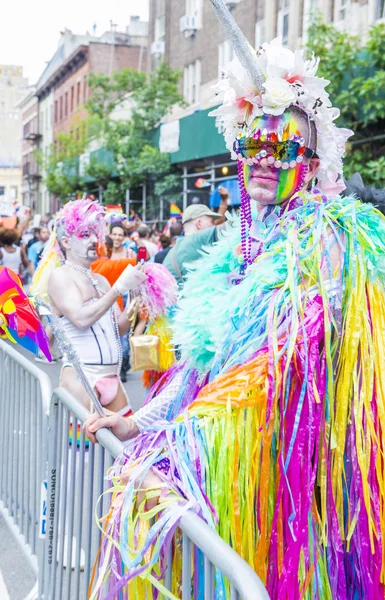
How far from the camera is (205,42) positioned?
20047 mm

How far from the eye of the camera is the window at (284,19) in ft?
50.1

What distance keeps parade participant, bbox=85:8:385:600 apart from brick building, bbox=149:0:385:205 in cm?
838

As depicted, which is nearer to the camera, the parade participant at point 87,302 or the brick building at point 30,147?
the parade participant at point 87,302

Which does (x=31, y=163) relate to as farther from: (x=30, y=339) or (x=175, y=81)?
(x=30, y=339)

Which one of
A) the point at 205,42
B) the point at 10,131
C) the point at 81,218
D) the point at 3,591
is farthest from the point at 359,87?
the point at 10,131

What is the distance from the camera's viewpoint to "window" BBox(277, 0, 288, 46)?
50.1 ft

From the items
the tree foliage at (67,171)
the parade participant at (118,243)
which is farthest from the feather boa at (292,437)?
the tree foliage at (67,171)

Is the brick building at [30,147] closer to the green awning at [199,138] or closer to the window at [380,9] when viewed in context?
the green awning at [199,138]

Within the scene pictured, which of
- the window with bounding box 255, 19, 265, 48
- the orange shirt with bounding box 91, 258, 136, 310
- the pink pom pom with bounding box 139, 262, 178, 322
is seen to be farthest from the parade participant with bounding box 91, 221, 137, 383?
the window with bounding box 255, 19, 265, 48

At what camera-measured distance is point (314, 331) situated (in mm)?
1768

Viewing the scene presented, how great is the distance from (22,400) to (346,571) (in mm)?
2257

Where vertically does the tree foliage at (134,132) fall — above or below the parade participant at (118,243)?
above

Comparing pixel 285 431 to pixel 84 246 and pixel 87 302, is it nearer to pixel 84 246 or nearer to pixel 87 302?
pixel 87 302

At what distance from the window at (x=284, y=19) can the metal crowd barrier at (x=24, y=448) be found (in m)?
12.9
